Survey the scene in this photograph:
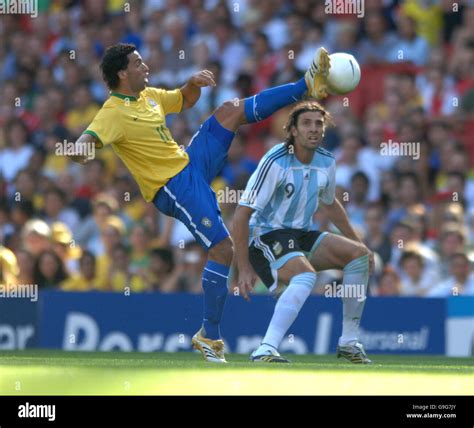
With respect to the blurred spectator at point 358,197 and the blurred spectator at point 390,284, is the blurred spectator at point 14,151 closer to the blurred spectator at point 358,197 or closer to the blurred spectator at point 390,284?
the blurred spectator at point 358,197

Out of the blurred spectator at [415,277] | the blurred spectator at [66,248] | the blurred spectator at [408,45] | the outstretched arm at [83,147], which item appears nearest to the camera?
the outstretched arm at [83,147]

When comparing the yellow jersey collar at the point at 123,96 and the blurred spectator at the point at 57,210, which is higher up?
the yellow jersey collar at the point at 123,96

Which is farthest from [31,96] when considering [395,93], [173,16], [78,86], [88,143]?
[88,143]

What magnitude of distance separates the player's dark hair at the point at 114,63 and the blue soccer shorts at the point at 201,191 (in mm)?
762

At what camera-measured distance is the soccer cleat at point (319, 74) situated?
10.4 meters

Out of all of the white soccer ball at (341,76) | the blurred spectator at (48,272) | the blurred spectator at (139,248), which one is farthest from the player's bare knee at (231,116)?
the blurred spectator at (48,272)

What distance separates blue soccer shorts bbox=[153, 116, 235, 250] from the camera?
34.0ft

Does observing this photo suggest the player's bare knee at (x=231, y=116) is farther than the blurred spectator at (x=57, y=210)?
No

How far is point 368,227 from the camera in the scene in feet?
46.8

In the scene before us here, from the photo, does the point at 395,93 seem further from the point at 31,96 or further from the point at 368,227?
the point at 31,96

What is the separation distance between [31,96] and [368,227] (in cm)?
594

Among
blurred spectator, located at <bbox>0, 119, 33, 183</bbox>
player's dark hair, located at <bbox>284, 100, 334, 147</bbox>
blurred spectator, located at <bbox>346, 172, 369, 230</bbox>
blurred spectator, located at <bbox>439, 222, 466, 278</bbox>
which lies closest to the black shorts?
player's dark hair, located at <bbox>284, 100, 334, 147</bbox>

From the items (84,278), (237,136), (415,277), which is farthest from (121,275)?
(415,277)

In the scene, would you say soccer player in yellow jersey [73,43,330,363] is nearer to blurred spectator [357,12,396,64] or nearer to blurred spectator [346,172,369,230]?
blurred spectator [346,172,369,230]
